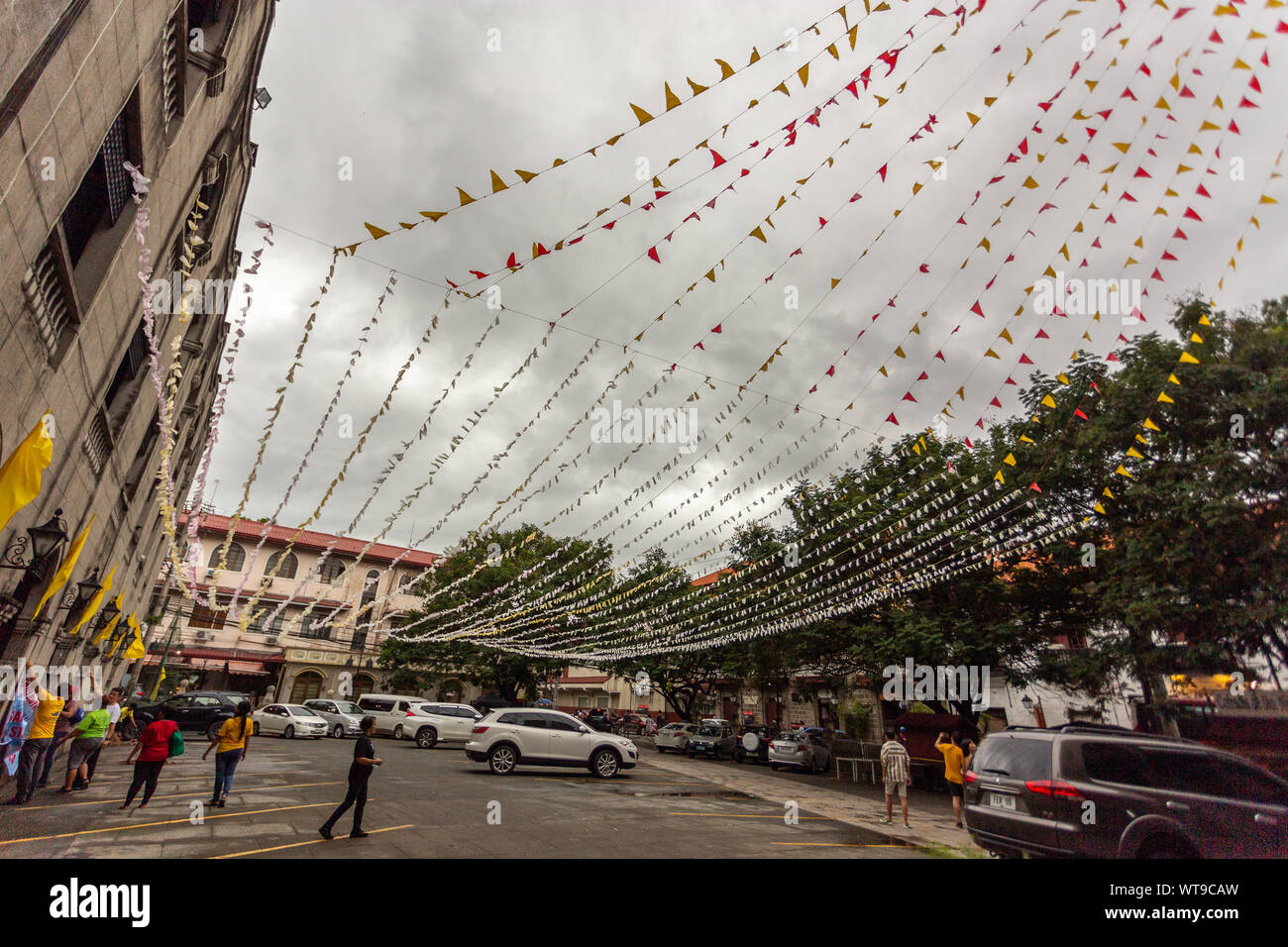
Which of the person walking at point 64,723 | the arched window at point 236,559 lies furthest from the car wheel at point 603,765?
the arched window at point 236,559

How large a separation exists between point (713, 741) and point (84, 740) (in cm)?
2191

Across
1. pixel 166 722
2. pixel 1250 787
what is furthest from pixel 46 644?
pixel 1250 787

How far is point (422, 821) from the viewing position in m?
8.73

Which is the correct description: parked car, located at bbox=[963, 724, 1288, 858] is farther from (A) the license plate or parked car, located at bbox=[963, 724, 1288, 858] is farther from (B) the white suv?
(B) the white suv

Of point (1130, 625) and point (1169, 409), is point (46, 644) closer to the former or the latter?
point (1130, 625)

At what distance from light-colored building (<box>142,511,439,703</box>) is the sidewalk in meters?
24.3

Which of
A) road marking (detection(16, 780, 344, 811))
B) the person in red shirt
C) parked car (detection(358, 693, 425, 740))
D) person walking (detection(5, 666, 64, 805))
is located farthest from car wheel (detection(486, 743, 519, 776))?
parked car (detection(358, 693, 425, 740))

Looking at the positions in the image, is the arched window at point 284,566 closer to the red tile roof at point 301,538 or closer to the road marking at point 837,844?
the red tile roof at point 301,538

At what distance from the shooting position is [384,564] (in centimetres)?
4584

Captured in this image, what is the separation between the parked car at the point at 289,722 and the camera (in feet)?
84.5

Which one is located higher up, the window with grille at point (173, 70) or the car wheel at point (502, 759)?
the window with grille at point (173, 70)

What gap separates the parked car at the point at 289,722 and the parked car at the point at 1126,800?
1038 inches

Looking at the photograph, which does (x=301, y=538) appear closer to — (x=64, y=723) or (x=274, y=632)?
(x=274, y=632)

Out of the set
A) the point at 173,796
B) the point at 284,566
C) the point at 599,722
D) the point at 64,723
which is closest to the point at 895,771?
the point at 173,796
